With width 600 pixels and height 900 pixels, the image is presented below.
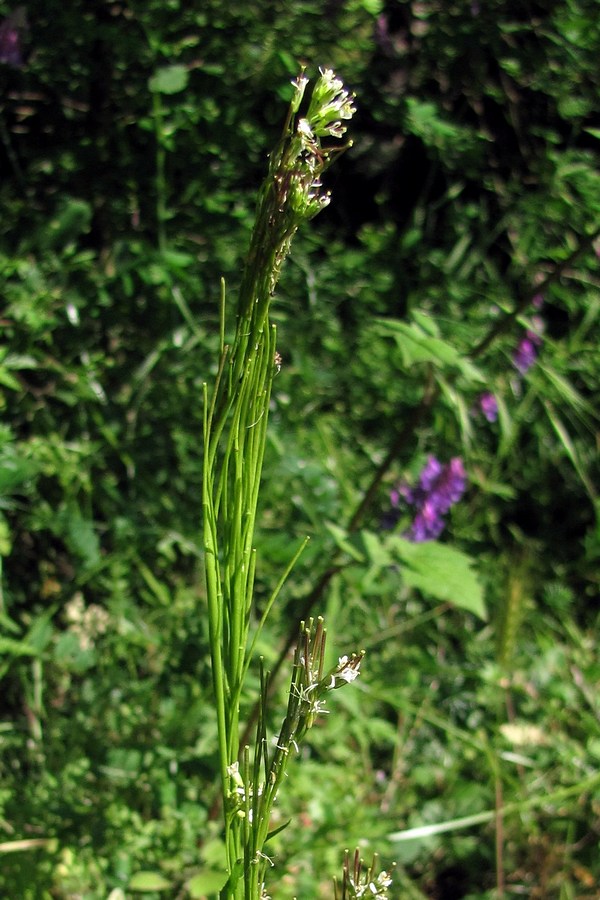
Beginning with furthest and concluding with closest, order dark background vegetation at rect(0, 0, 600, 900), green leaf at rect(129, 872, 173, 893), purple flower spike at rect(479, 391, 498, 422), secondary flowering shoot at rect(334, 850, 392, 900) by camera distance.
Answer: purple flower spike at rect(479, 391, 498, 422) < dark background vegetation at rect(0, 0, 600, 900) < green leaf at rect(129, 872, 173, 893) < secondary flowering shoot at rect(334, 850, 392, 900)

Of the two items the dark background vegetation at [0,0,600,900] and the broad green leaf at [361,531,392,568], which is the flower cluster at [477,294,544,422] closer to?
the dark background vegetation at [0,0,600,900]


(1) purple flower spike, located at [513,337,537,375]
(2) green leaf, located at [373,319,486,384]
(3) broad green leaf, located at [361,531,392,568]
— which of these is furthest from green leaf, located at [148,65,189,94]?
(1) purple flower spike, located at [513,337,537,375]

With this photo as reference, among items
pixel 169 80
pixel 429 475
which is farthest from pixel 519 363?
pixel 169 80

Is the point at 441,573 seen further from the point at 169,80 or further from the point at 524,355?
the point at 524,355

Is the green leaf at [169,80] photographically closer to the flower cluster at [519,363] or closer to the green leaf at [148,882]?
the flower cluster at [519,363]

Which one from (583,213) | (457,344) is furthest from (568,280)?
(457,344)

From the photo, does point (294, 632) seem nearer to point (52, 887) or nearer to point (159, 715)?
point (159, 715)
